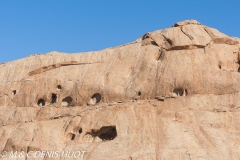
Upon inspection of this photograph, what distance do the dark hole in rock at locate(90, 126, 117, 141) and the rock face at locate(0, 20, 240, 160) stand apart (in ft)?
0.24

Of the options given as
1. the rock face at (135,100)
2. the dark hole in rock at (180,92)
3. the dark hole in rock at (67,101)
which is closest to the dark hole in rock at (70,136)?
the rock face at (135,100)

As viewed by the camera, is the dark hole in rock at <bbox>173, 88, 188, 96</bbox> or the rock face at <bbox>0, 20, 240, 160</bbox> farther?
the dark hole in rock at <bbox>173, 88, 188, 96</bbox>

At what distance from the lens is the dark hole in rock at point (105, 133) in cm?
3328

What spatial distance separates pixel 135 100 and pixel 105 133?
3.82 metres

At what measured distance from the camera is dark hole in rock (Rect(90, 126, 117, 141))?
109 feet

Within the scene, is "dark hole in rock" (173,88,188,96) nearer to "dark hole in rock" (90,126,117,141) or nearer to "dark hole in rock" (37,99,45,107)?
"dark hole in rock" (90,126,117,141)

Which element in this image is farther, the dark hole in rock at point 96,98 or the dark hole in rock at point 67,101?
the dark hole in rock at point 67,101

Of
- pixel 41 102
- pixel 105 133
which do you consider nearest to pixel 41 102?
pixel 41 102

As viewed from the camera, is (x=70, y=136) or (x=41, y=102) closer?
(x=70, y=136)

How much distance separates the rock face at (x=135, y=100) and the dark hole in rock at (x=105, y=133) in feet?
0.24

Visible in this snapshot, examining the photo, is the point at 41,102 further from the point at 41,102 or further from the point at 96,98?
the point at 96,98

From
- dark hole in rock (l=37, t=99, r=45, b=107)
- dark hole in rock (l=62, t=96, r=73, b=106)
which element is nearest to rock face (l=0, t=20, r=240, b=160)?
dark hole in rock (l=37, t=99, r=45, b=107)

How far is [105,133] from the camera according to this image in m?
33.9

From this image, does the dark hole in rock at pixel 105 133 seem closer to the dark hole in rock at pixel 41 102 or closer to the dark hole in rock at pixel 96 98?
the dark hole in rock at pixel 96 98
